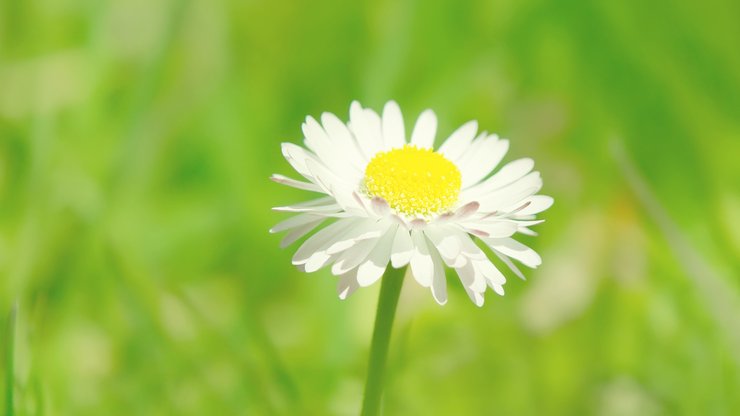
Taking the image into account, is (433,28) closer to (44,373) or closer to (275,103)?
(275,103)

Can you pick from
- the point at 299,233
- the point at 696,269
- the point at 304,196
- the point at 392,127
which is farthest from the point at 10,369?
the point at 304,196

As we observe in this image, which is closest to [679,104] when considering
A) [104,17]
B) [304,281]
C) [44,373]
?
[304,281]

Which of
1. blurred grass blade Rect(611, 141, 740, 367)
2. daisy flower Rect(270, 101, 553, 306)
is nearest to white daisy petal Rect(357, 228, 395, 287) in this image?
daisy flower Rect(270, 101, 553, 306)

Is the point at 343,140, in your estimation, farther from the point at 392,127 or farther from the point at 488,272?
the point at 488,272

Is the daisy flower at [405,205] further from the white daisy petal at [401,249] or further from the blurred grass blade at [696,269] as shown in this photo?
the blurred grass blade at [696,269]

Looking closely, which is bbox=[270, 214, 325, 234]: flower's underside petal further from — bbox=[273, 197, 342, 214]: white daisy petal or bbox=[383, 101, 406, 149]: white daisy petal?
bbox=[383, 101, 406, 149]: white daisy petal

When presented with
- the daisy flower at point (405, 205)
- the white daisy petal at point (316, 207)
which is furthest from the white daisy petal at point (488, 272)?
the white daisy petal at point (316, 207)
